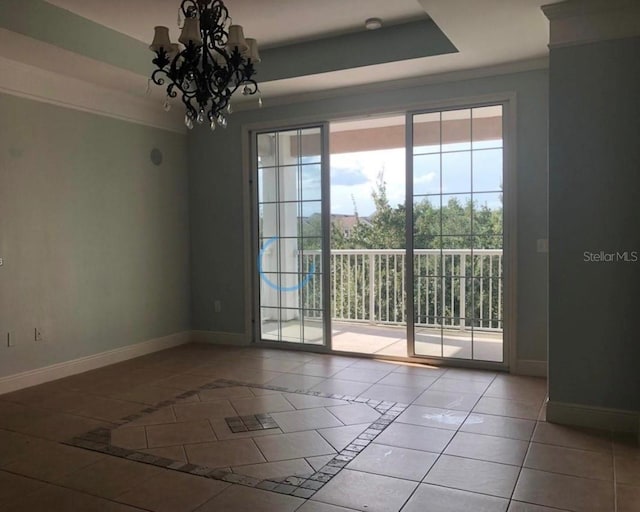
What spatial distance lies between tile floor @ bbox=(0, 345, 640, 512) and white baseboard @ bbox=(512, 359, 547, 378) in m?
0.13

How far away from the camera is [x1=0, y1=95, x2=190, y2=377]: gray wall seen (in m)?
4.26

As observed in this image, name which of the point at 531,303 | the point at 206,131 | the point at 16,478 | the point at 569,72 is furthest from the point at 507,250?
the point at 16,478

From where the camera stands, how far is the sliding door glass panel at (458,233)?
4.71 meters

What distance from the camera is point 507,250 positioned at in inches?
182

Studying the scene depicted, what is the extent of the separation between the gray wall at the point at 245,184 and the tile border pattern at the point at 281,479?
1672 millimetres

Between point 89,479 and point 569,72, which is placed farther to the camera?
point 569,72

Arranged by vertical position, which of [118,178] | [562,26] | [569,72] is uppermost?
[562,26]

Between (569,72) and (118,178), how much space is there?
13.2ft

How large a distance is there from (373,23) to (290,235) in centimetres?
232

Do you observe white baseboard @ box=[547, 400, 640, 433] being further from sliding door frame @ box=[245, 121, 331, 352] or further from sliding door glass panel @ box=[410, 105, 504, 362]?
sliding door frame @ box=[245, 121, 331, 352]

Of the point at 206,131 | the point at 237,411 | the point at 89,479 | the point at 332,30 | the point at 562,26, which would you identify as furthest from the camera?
the point at 206,131

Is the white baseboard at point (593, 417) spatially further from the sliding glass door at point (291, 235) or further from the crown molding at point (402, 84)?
the crown molding at point (402, 84)

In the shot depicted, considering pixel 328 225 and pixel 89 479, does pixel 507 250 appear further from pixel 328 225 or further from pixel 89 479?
pixel 89 479

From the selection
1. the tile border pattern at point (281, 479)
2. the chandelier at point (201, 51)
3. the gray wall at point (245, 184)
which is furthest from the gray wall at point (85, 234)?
the chandelier at point (201, 51)
